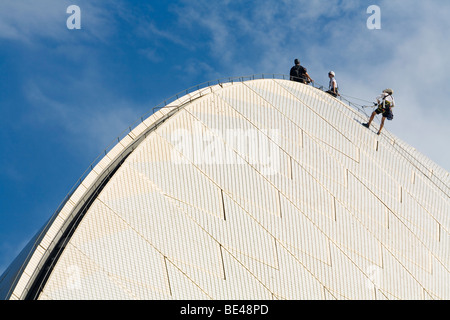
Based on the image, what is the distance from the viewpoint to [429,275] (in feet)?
108

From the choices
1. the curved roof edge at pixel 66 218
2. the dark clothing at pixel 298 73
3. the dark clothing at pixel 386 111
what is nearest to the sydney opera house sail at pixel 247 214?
the curved roof edge at pixel 66 218

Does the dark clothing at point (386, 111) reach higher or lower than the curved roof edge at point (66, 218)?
higher

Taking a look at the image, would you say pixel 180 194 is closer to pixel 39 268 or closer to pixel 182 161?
pixel 182 161

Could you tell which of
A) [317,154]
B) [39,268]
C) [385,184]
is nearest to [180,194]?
[39,268]

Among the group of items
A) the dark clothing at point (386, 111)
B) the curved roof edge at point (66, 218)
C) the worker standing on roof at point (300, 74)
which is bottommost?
the curved roof edge at point (66, 218)

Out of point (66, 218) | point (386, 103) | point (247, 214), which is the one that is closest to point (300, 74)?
point (386, 103)

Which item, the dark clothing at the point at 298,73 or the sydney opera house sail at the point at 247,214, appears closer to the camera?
the sydney opera house sail at the point at 247,214

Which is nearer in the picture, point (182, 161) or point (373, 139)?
point (182, 161)

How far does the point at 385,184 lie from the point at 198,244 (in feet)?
43.3

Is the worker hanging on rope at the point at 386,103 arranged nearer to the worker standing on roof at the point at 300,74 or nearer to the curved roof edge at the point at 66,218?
the worker standing on roof at the point at 300,74

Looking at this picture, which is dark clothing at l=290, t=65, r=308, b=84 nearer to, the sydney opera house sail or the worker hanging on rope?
the sydney opera house sail

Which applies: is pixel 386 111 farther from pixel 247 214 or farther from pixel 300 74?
pixel 247 214

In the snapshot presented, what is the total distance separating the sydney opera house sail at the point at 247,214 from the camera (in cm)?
2584

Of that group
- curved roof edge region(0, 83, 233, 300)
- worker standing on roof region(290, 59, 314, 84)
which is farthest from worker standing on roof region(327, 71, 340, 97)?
curved roof edge region(0, 83, 233, 300)
